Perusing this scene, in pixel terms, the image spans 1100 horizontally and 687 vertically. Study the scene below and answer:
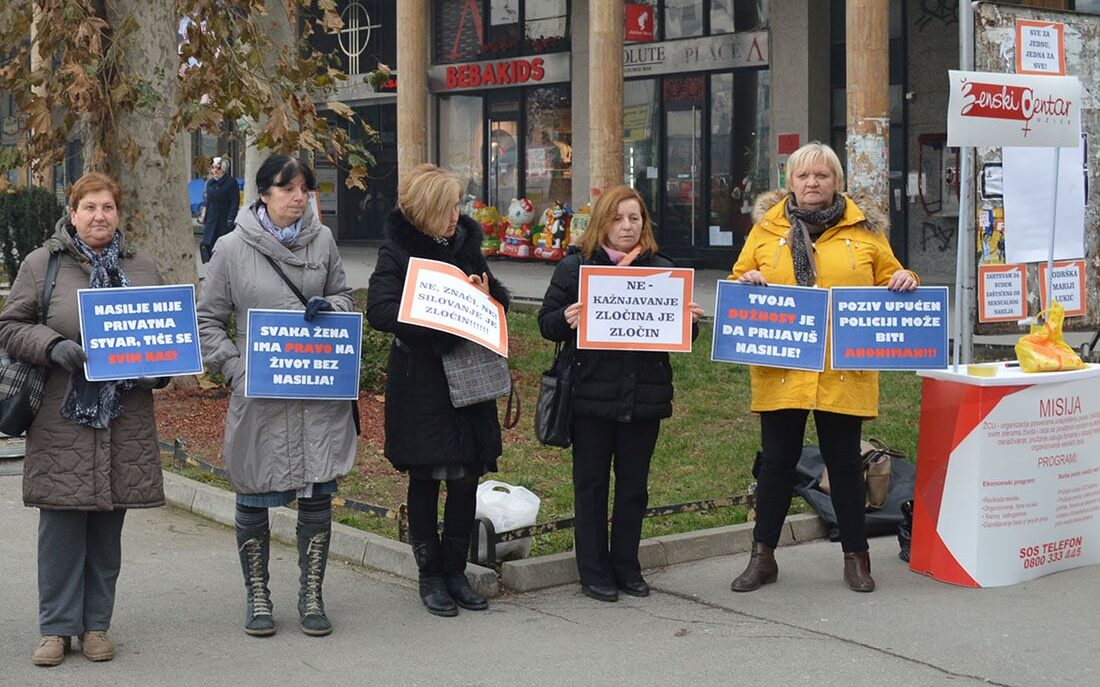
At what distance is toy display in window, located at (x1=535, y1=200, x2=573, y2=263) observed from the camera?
86.9ft

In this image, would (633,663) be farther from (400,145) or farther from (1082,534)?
(400,145)

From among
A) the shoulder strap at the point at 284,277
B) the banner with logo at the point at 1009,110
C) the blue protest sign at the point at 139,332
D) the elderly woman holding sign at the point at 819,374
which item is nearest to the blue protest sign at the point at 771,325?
the elderly woman holding sign at the point at 819,374

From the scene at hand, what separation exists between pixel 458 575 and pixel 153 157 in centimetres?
636

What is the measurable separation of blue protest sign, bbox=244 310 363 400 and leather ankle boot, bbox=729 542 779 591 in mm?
2018

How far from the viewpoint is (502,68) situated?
28.4 m

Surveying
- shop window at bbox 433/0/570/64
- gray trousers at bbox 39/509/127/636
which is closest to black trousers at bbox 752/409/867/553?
gray trousers at bbox 39/509/127/636

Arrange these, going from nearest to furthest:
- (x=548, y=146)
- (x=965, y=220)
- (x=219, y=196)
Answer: (x=965, y=220)
(x=219, y=196)
(x=548, y=146)

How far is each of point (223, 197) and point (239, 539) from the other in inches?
645

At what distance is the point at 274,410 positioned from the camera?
595 cm

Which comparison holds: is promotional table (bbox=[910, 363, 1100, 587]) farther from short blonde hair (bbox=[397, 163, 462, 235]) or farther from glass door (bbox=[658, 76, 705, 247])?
glass door (bbox=[658, 76, 705, 247])

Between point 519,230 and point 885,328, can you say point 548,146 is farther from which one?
point 885,328

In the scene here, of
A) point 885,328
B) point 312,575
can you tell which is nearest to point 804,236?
point 885,328

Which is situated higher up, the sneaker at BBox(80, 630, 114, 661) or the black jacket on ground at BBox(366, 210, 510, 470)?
the black jacket on ground at BBox(366, 210, 510, 470)

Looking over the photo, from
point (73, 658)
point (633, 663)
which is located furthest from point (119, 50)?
point (633, 663)
